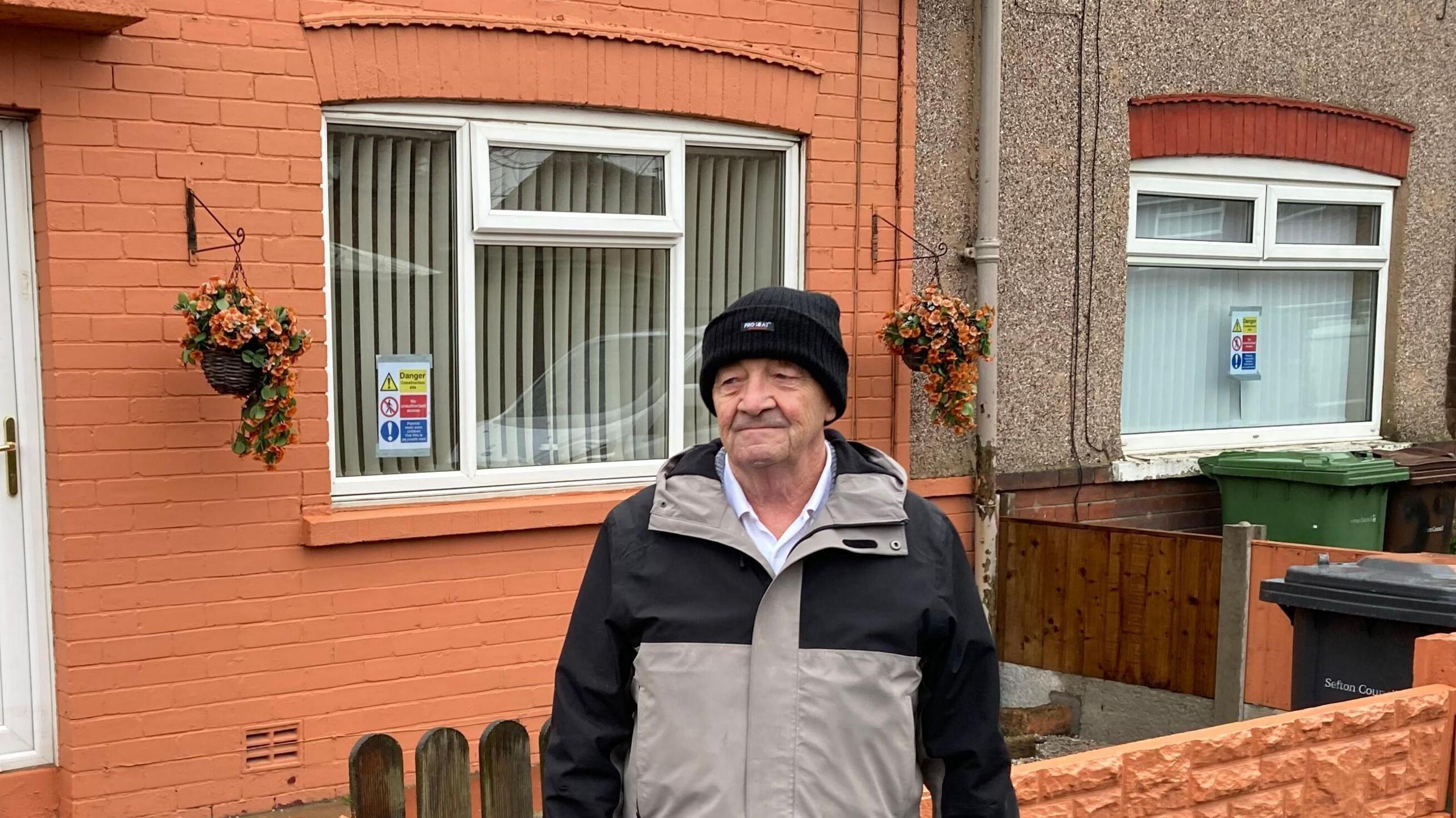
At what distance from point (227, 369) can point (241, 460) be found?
1.65ft

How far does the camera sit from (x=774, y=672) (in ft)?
7.38

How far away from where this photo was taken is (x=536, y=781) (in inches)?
208

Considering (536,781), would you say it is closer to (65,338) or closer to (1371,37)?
(65,338)

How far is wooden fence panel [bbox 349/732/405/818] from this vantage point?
3299 mm

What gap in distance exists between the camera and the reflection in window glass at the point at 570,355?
220 inches

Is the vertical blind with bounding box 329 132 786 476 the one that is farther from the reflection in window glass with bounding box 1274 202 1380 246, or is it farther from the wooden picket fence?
the reflection in window glass with bounding box 1274 202 1380 246

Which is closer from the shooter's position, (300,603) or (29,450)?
(29,450)

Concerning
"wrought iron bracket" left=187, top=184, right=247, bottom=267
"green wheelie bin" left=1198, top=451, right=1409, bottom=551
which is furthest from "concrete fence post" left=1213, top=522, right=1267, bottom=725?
"wrought iron bracket" left=187, top=184, right=247, bottom=267

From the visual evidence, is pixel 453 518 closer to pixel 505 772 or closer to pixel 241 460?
pixel 241 460

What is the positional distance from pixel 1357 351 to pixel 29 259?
7675 millimetres

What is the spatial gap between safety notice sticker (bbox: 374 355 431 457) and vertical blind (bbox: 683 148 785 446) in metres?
1.21

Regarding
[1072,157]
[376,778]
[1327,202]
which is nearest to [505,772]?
[376,778]

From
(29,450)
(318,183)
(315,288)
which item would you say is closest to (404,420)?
(315,288)

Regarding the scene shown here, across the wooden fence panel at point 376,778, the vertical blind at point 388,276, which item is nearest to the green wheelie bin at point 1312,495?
the vertical blind at point 388,276
